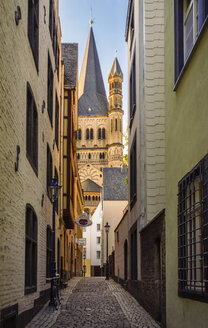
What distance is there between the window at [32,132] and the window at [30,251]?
1.08 metres

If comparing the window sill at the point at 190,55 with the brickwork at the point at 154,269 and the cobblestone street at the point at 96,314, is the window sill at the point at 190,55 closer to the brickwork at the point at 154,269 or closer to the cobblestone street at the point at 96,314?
the brickwork at the point at 154,269

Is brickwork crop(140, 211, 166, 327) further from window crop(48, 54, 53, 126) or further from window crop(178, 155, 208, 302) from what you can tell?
window crop(48, 54, 53, 126)

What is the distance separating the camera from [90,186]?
142625mm

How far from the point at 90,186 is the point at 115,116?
20.8 m

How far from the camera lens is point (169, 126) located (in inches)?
388

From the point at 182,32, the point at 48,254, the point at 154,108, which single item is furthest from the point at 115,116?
the point at 182,32

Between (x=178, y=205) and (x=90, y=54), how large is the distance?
148m

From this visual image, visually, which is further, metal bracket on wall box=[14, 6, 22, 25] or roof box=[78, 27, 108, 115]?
roof box=[78, 27, 108, 115]

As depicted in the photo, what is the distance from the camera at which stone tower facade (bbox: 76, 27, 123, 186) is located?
149750mm

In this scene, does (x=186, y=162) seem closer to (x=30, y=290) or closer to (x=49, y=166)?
(x=30, y=290)

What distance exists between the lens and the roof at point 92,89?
15500cm

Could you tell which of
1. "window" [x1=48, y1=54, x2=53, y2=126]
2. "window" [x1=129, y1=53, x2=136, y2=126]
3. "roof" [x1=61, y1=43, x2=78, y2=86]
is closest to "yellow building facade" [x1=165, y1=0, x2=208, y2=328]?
"window" [x1=48, y1=54, x2=53, y2=126]

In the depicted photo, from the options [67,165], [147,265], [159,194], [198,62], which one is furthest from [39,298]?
[67,165]

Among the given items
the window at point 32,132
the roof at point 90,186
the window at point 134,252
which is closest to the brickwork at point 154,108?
the window at point 134,252
